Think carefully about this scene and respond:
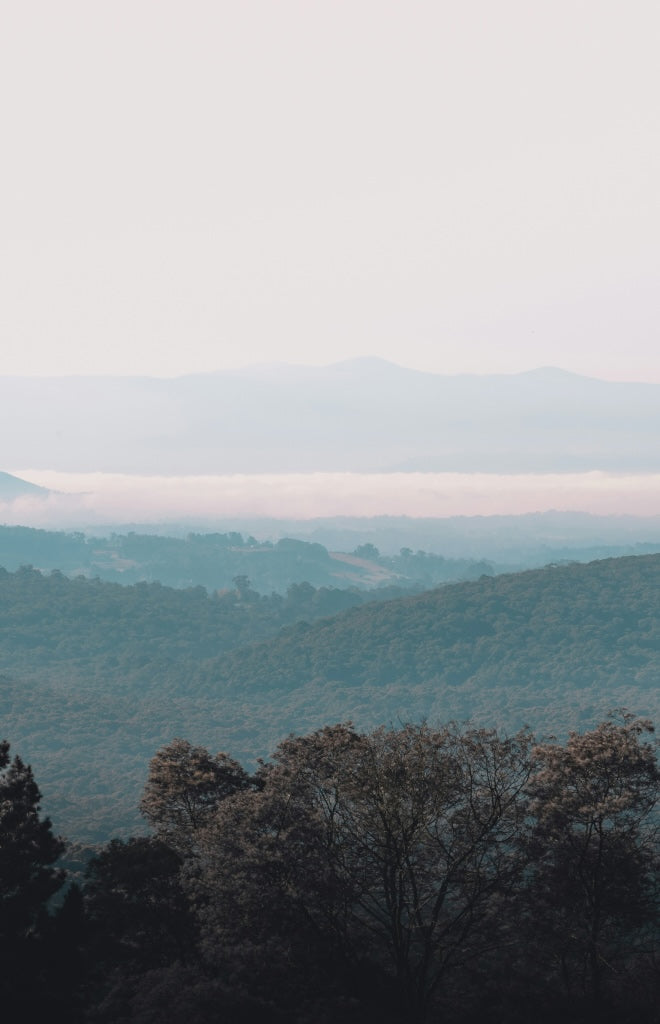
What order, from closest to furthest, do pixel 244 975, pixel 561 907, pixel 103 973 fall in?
pixel 244 975 → pixel 561 907 → pixel 103 973

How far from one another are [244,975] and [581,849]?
581 inches

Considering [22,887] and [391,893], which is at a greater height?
[391,893]

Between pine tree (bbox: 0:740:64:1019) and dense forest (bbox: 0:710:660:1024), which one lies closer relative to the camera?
pine tree (bbox: 0:740:64:1019)

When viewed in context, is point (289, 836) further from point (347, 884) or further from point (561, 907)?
point (561, 907)

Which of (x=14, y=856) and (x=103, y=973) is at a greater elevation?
(x=14, y=856)

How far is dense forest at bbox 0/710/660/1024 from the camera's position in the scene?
39.8 m

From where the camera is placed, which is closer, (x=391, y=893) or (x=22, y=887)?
(x=391, y=893)

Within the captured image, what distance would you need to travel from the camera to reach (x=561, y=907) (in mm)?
44406

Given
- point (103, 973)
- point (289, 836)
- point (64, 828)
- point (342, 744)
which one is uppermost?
point (342, 744)

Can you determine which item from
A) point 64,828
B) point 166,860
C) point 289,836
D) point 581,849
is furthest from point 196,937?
point 64,828

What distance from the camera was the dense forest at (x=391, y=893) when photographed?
130ft

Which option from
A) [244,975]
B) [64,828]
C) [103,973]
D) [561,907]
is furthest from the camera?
[64,828]

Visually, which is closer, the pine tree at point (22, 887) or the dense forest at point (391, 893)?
the pine tree at point (22, 887)

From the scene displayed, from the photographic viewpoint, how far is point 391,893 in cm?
4166
